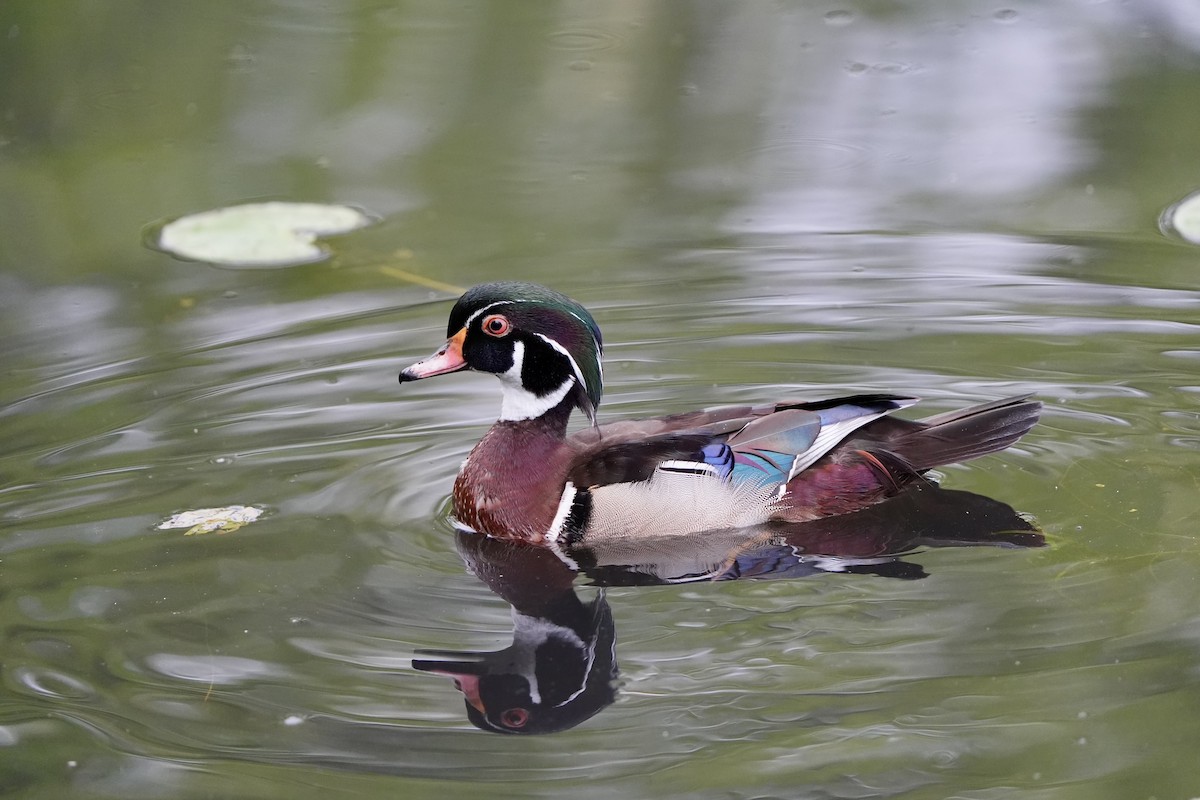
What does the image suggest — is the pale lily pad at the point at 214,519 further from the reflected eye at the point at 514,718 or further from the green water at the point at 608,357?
the reflected eye at the point at 514,718

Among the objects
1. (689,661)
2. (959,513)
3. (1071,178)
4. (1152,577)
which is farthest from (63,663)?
(1071,178)

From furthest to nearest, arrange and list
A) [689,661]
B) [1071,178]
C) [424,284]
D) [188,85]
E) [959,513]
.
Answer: [188,85] → [1071,178] → [424,284] → [959,513] → [689,661]

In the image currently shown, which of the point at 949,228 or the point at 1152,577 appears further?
the point at 949,228

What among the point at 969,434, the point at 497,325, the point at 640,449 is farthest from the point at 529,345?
the point at 969,434

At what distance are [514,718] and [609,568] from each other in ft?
3.50

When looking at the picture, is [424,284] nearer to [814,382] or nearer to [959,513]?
[814,382]

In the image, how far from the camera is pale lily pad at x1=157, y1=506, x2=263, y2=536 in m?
5.63

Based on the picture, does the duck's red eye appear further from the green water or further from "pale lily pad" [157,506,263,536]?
"pale lily pad" [157,506,263,536]

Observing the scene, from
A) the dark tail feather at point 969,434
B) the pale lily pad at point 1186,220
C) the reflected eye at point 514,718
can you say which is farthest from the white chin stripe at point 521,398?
the pale lily pad at point 1186,220

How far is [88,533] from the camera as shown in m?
5.65

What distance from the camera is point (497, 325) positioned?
562 centimetres

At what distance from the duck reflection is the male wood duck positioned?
0.08 meters

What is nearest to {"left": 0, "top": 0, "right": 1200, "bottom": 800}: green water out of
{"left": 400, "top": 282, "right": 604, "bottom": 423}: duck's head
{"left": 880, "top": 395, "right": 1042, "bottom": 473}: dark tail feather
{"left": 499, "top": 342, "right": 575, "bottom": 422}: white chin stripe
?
{"left": 880, "top": 395, "right": 1042, "bottom": 473}: dark tail feather

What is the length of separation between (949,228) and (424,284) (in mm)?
2906
